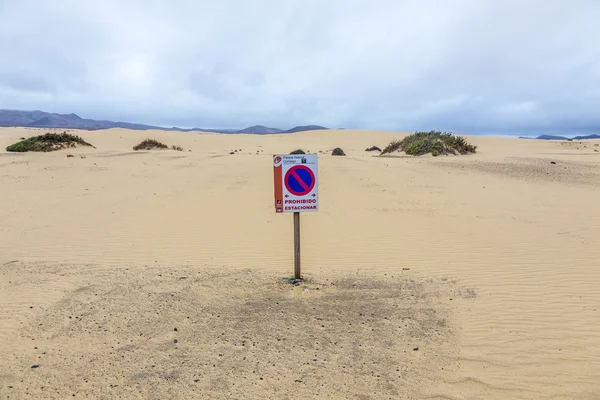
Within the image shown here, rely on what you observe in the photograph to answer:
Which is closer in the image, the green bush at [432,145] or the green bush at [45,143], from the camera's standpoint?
the green bush at [45,143]

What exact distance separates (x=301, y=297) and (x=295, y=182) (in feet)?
4.80

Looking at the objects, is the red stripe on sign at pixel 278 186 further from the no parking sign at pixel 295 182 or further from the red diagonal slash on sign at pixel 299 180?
the red diagonal slash on sign at pixel 299 180

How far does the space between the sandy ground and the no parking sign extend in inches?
43.9

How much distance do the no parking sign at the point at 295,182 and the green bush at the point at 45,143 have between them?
65.9ft

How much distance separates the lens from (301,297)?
198 inches

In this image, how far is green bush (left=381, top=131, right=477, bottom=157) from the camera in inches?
829

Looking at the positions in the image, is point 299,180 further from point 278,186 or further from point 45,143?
point 45,143

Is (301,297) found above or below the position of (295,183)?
below

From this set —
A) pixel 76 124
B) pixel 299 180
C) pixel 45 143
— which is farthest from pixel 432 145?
pixel 76 124

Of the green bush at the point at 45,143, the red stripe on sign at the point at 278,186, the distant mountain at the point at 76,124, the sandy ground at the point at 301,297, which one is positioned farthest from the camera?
the distant mountain at the point at 76,124

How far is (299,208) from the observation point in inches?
208

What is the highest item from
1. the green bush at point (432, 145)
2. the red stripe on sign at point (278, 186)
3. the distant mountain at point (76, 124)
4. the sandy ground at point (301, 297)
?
the distant mountain at point (76, 124)

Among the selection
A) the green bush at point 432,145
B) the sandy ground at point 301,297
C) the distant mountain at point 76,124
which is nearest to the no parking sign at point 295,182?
the sandy ground at point 301,297

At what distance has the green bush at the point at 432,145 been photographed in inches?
829
